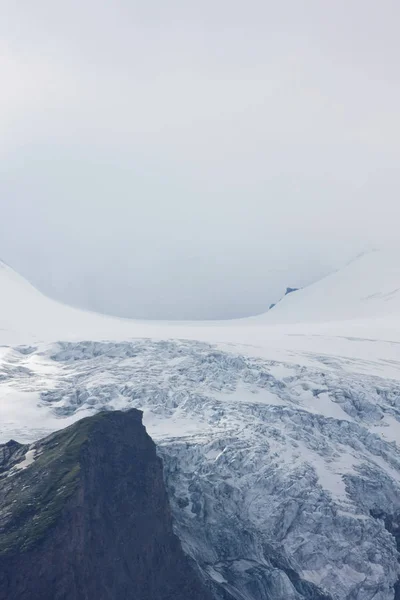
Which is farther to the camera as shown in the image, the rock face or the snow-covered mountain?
the snow-covered mountain

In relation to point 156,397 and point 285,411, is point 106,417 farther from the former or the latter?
point 285,411

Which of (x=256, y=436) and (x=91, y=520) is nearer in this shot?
(x=91, y=520)

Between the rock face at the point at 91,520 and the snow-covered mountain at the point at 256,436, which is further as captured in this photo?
the snow-covered mountain at the point at 256,436

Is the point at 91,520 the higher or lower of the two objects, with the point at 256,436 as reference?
lower
